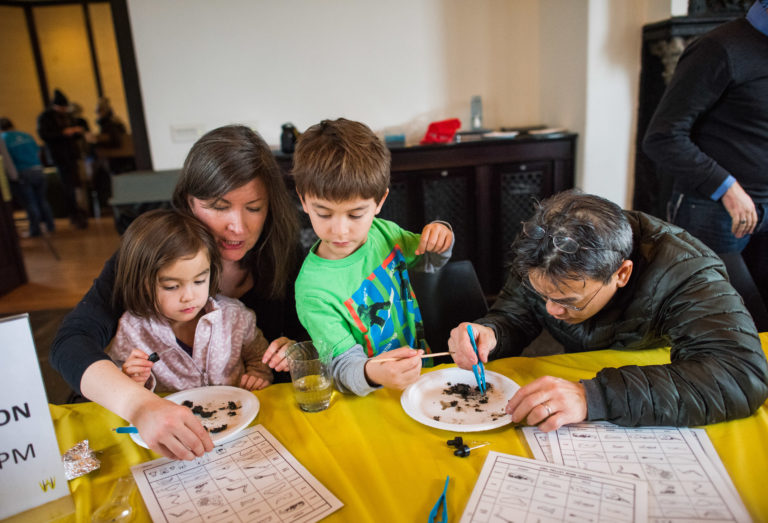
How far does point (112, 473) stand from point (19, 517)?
0.55 feet

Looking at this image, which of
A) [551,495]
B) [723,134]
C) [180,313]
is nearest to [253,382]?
[180,313]

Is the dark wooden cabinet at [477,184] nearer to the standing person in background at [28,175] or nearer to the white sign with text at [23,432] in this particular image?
the white sign with text at [23,432]

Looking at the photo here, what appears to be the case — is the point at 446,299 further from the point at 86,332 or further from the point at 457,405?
the point at 86,332

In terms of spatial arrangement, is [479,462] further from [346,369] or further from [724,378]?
[724,378]

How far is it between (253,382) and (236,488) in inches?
20.7

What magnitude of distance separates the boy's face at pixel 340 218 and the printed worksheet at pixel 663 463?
656mm

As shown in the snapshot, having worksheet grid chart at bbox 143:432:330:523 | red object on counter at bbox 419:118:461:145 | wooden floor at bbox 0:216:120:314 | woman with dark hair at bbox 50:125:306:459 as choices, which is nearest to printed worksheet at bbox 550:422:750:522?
worksheet grid chart at bbox 143:432:330:523

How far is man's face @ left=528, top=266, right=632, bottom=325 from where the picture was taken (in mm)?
1139

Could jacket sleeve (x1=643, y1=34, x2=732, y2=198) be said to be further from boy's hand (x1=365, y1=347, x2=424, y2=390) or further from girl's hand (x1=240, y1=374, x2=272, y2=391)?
girl's hand (x1=240, y1=374, x2=272, y2=391)

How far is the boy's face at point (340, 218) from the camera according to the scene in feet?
4.31

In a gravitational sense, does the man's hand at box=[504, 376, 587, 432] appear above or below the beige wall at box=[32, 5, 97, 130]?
below

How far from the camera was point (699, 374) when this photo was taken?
103cm

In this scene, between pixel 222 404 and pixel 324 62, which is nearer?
pixel 222 404

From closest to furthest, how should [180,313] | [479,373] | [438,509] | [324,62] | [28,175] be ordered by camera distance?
[438,509] < [479,373] < [180,313] < [324,62] < [28,175]
